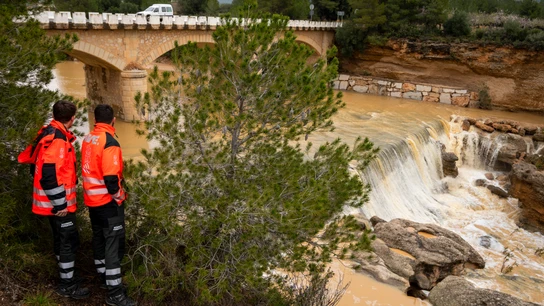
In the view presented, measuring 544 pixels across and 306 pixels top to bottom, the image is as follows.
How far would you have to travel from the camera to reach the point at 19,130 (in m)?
4.27

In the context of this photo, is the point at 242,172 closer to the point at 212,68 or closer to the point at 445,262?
the point at 212,68

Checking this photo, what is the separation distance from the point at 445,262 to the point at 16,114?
25.3 ft

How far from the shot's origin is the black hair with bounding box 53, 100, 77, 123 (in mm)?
3783

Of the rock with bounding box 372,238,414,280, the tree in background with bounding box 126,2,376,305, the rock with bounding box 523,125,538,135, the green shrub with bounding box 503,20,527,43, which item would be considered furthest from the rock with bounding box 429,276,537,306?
the green shrub with bounding box 503,20,527,43

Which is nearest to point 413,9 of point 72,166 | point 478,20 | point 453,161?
point 478,20

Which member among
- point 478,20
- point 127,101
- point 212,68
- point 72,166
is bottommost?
point 127,101

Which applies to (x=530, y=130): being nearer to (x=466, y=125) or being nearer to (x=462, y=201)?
(x=466, y=125)

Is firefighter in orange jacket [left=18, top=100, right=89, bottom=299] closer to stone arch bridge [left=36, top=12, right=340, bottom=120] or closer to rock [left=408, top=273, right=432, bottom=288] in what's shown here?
rock [left=408, top=273, right=432, bottom=288]

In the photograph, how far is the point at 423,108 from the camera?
22.7 m

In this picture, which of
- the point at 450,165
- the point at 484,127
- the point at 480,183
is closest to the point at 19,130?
the point at 450,165

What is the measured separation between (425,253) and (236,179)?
5.53 m

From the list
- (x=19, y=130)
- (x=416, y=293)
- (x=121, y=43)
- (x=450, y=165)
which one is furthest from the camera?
(x=450, y=165)

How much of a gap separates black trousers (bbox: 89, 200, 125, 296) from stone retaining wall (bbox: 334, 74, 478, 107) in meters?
21.6

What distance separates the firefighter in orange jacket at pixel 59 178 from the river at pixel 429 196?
176 inches
